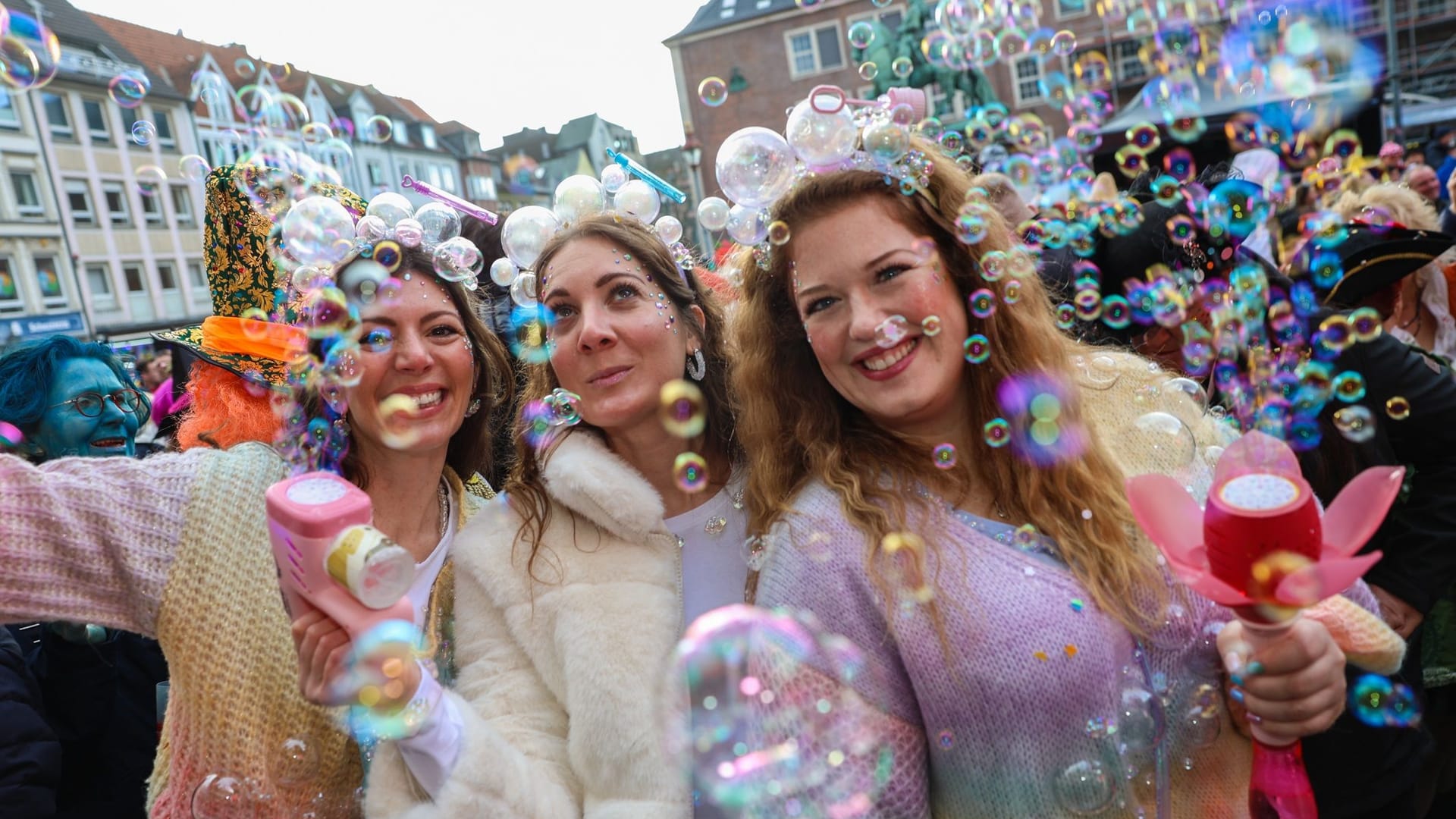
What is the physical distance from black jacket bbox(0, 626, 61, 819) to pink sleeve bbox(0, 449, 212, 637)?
66cm

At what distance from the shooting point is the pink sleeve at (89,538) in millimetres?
1730

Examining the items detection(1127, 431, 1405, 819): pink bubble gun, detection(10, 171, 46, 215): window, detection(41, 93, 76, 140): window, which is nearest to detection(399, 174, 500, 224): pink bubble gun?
detection(1127, 431, 1405, 819): pink bubble gun

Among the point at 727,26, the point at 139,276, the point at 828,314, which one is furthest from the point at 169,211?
the point at 828,314

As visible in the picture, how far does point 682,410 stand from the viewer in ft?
7.53

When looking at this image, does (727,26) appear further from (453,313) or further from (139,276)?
(453,313)

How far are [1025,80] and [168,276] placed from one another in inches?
1147

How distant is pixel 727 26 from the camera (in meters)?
30.7

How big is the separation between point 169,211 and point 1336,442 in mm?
33789

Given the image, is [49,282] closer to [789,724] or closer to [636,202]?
[636,202]

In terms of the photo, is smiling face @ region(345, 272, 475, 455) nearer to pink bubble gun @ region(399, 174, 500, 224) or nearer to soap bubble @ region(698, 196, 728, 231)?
pink bubble gun @ region(399, 174, 500, 224)

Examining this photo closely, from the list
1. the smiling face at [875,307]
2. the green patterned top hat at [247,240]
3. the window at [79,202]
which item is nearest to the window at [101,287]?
the window at [79,202]

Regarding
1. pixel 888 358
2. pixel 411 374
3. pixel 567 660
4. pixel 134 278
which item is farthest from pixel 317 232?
pixel 134 278

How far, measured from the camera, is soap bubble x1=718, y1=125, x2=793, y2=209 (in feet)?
6.48

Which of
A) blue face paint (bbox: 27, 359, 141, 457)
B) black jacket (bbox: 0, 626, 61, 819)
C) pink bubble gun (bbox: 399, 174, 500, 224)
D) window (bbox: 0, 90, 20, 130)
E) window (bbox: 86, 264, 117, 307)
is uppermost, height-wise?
window (bbox: 0, 90, 20, 130)
